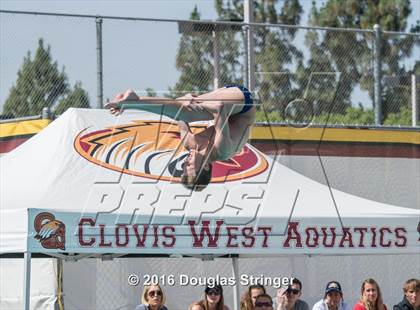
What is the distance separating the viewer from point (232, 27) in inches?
494

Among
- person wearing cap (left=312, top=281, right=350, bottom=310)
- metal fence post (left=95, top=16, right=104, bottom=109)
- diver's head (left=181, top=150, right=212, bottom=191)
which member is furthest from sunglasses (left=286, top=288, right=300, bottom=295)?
diver's head (left=181, top=150, right=212, bottom=191)

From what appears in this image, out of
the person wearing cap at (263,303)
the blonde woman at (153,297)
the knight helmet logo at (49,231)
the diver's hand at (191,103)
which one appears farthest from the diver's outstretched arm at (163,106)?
the blonde woman at (153,297)

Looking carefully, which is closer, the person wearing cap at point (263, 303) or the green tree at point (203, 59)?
the person wearing cap at point (263, 303)

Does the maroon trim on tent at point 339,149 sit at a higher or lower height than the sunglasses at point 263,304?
higher

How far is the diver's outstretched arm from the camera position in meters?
5.77

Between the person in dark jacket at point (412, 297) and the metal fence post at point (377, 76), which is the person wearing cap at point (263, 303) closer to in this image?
the person in dark jacket at point (412, 297)

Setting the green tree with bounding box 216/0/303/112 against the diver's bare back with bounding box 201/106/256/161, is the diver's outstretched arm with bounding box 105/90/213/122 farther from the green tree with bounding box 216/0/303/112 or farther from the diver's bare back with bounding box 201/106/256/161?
the green tree with bounding box 216/0/303/112

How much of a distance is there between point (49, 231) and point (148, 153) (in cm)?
185

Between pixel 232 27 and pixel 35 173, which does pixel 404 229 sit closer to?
pixel 35 173

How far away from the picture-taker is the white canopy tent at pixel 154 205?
27.2ft

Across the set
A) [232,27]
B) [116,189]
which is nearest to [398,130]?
[232,27]

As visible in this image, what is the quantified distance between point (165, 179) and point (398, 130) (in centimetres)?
472

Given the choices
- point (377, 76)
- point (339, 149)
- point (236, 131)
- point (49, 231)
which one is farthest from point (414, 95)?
point (236, 131)

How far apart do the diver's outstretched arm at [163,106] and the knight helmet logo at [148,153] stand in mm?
2985
